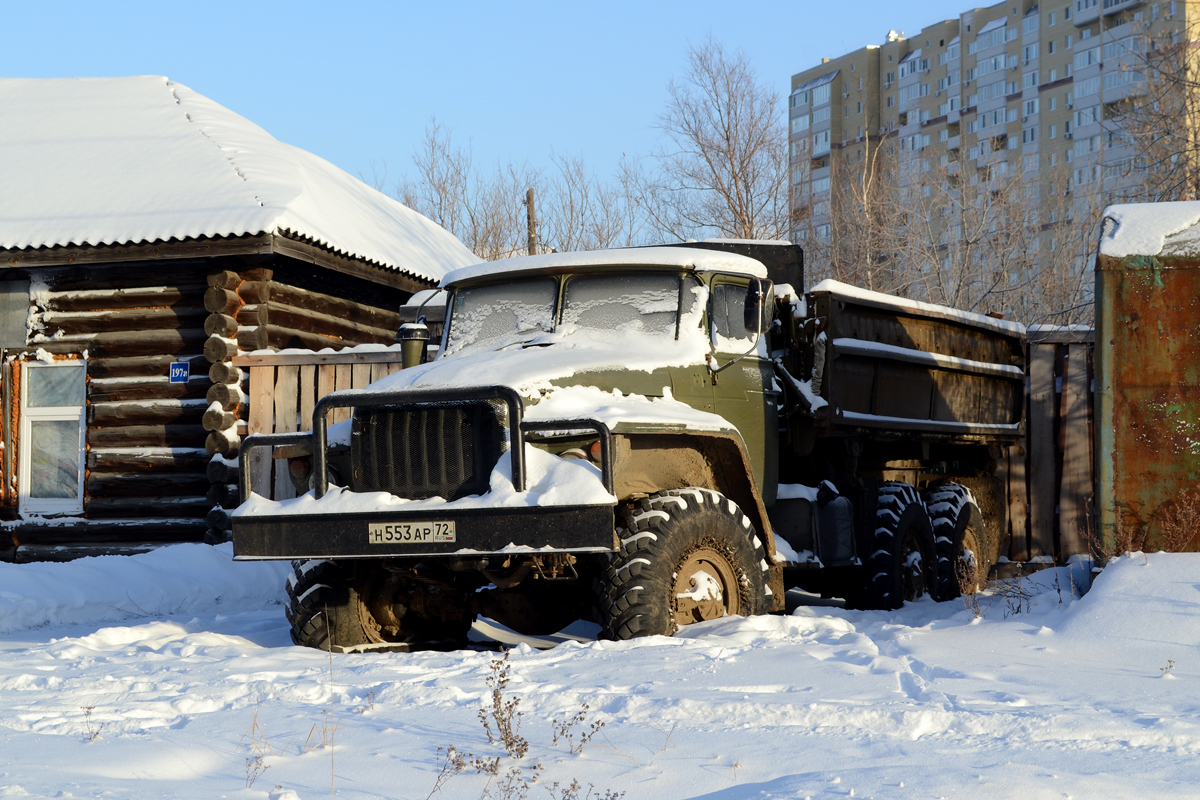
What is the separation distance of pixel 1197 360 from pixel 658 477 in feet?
10.8

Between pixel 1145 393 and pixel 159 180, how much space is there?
35.4ft

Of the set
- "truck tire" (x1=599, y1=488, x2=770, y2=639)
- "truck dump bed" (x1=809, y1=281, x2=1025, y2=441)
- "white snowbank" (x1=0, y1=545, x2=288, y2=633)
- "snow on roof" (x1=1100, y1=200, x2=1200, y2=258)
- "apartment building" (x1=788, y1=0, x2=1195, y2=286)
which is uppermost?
"apartment building" (x1=788, y1=0, x2=1195, y2=286)

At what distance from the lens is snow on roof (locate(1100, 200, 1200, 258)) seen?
727cm

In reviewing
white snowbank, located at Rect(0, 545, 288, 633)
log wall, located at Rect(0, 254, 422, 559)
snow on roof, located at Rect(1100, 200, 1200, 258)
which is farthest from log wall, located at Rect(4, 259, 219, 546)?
snow on roof, located at Rect(1100, 200, 1200, 258)

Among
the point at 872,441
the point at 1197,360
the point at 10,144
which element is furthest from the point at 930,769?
the point at 10,144

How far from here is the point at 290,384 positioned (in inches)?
499

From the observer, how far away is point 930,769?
375cm

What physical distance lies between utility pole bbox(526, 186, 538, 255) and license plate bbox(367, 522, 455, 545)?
88.1 ft

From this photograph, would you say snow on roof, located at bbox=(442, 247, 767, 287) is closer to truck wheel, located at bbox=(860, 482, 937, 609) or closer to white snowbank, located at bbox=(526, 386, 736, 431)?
white snowbank, located at bbox=(526, 386, 736, 431)

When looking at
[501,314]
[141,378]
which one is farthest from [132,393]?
[501,314]

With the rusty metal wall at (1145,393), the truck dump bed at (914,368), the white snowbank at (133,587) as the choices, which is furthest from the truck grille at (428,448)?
the white snowbank at (133,587)

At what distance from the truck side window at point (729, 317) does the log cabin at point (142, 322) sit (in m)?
6.07

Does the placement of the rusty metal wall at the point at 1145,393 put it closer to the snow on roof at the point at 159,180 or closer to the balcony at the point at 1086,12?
the snow on roof at the point at 159,180

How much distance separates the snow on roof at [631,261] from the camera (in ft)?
25.1
